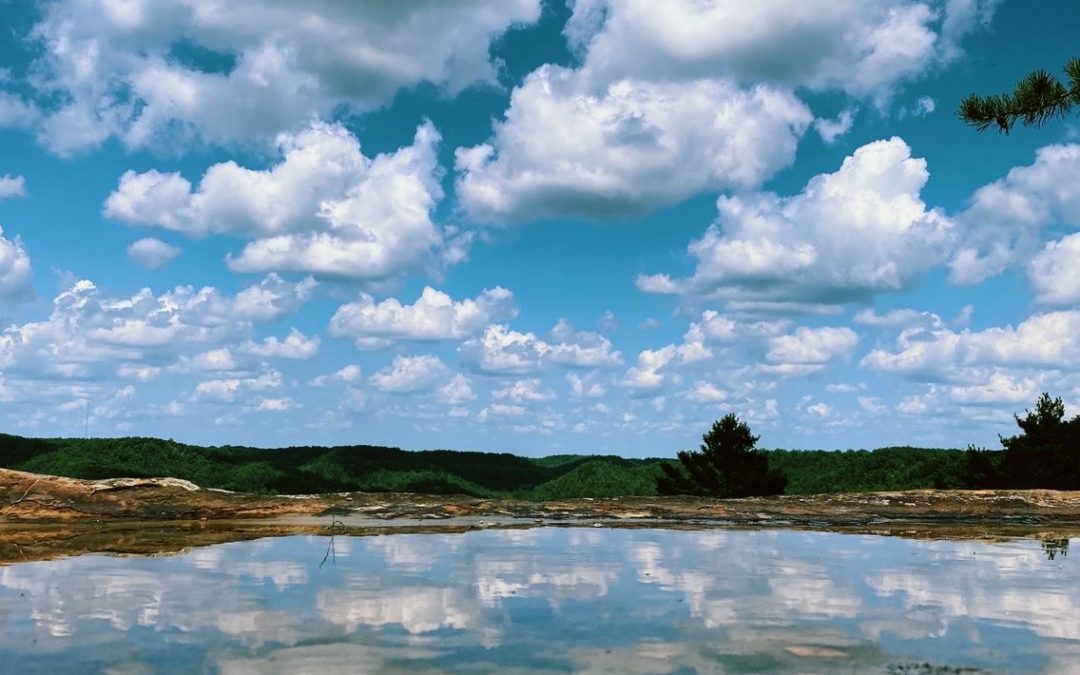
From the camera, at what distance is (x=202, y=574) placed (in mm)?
8852

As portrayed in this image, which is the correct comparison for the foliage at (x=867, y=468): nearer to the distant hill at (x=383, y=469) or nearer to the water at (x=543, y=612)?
the distant hill at (x=383, y=469)

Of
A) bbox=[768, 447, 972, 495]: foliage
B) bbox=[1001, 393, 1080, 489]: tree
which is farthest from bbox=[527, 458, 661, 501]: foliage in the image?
bbox=[1001, 393, 1080, 489]: tree

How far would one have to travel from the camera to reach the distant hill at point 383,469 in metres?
48.2

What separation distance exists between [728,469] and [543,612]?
93.8 ft

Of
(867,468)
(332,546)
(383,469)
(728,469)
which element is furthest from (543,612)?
(383,469)

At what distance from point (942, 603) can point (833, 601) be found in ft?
2.92

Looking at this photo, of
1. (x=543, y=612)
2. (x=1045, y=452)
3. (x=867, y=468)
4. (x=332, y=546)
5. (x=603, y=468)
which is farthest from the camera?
(x=603, y=468)

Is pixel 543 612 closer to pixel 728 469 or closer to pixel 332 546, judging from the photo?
pixel 332 546

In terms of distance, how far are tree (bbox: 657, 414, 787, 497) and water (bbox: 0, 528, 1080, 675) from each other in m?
22.8

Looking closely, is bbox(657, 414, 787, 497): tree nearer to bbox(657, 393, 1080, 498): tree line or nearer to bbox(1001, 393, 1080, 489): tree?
bbox(657, 393, 1080, 498): tree line

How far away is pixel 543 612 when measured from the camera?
689 centimetres

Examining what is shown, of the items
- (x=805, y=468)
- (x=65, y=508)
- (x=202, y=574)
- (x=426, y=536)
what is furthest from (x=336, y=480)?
(x=202, y=574)

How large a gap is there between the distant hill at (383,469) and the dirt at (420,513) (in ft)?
74.6

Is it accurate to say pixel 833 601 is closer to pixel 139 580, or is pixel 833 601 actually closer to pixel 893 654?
pixel 893 654
